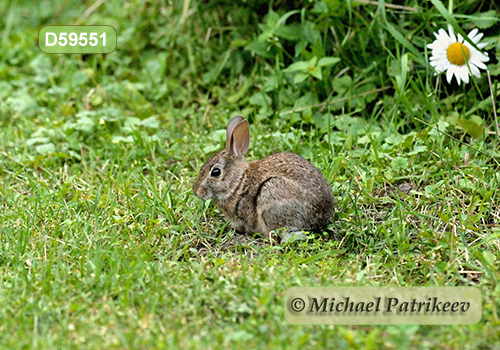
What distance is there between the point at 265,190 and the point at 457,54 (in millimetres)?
2301

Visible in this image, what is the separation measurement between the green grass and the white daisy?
195 mm

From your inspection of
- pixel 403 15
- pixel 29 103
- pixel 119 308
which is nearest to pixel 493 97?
pixel 403 15

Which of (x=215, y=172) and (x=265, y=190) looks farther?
(x=215, y=172)

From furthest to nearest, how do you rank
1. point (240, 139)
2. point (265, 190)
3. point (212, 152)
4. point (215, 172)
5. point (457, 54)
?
point (212, 152), point (457, 54), point (240, 139), point (215, 172), point (265, 190)

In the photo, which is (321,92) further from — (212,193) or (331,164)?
(212,193)

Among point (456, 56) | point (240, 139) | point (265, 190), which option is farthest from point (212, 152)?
point (456, 56)

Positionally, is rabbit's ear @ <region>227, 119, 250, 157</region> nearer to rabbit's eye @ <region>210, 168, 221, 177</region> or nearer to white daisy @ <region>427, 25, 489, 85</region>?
rabbit's eye @ <region>210, 168, 221, 177</region>

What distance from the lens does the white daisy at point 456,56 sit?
17.7 feet

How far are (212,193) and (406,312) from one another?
6.03 feet

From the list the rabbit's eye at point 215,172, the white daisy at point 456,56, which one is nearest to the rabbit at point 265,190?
the rabbit's eye at point 215,172

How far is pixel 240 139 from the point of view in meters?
4.90

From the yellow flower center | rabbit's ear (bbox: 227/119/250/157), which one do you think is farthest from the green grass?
rabbit's ear (bbox: 227/119/250/157)

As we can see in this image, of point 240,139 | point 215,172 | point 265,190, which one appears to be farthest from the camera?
point 240,139

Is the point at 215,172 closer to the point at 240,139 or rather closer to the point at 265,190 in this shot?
the point at 240,139
